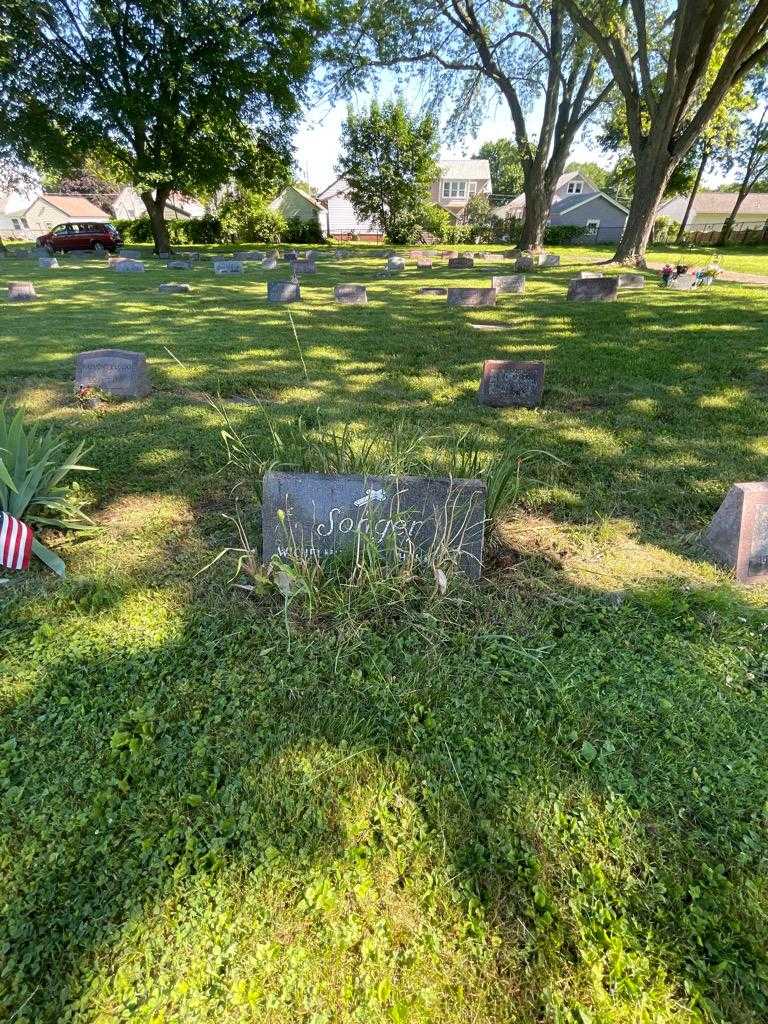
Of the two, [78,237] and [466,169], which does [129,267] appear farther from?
[466,169]

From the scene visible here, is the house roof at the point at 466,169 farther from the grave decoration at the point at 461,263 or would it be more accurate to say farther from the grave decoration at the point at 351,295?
the grave decoration at the point at 351,295

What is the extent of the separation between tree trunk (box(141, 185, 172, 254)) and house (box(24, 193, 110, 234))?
45.4m

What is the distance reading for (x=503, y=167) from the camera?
71812mm

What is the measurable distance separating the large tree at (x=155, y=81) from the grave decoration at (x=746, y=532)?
82.5 ft

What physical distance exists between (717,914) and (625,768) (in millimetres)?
406

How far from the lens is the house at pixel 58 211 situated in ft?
189

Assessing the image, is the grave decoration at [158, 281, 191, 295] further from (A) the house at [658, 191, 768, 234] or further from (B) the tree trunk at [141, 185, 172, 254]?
(A) the house at [658, 191, 768, 234]

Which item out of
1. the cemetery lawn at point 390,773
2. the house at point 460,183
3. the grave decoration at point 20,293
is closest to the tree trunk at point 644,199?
the cemetery lawn at point 390,773

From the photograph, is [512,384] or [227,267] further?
[227,267]

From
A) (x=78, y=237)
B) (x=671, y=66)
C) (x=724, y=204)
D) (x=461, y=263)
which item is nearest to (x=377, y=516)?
(x=671, y=66)

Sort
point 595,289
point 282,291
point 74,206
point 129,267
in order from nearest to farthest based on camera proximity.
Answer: point 595,289
point 282,291
point 129,267
point 74,206

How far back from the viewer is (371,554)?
90.2 inches

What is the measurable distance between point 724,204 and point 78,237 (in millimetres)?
67616

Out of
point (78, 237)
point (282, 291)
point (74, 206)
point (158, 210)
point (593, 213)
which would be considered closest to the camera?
point (282, 291)
